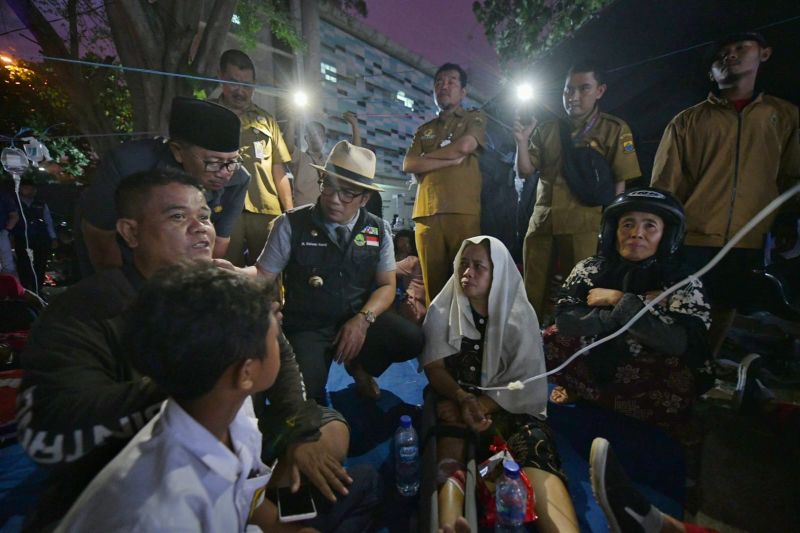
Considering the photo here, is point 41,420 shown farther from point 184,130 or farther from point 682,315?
point 682,315

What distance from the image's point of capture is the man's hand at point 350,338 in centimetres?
271

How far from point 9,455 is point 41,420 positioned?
80.0 inches

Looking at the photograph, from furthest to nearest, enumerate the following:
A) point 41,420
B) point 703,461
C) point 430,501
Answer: point 703,461, point 430,501, point 41,420

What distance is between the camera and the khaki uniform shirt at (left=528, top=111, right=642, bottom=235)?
3400 mm

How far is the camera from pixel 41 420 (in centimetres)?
118

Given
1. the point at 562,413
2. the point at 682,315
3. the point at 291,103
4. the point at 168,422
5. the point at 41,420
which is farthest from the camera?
the point at 291,103

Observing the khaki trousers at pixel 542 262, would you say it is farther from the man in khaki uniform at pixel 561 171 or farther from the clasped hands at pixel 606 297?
the clasped hands at pixel 606 297

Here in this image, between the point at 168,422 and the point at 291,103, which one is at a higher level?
the point at 291,103

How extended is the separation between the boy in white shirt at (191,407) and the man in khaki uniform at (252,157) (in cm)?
283

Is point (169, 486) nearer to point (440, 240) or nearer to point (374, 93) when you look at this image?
point (440, 240)

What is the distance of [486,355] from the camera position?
2492mm

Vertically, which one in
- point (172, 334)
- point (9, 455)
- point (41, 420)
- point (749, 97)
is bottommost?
point (9, 455)

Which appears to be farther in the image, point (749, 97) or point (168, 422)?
point (749, 97)

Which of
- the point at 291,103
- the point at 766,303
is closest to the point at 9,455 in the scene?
the point at 766,303
